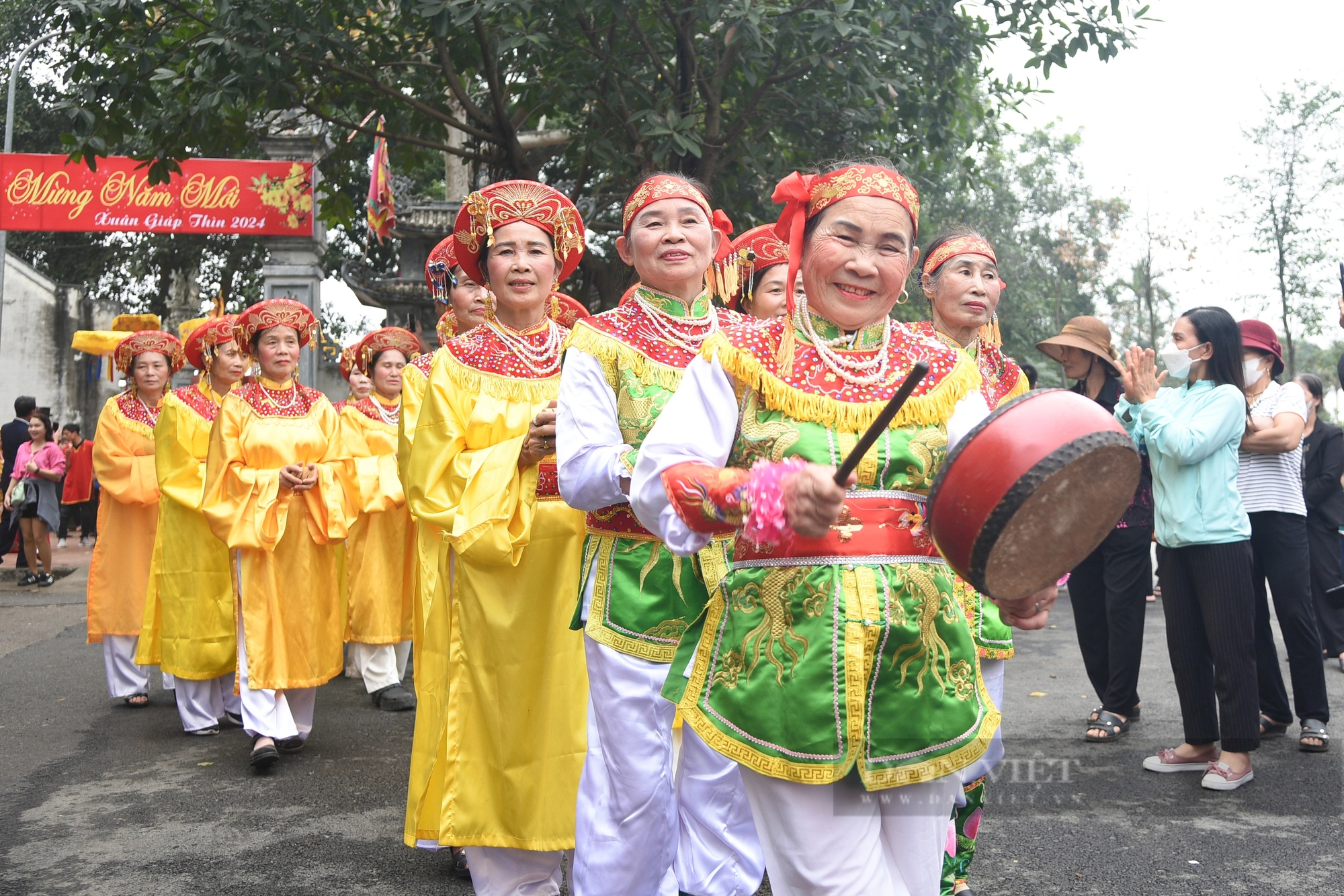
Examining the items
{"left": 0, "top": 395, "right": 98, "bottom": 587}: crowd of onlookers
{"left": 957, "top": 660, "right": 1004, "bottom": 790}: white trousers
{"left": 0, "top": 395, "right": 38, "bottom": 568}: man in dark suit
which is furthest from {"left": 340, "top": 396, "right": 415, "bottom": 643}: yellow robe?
{"left": 0, "top": 395, "right": 38, "bottom": 568}: man in dark suit

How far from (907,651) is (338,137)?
368 inches

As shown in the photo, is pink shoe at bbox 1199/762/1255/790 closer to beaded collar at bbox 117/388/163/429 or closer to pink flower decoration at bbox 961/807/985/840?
pink flower decoration at bbox 961/807/985/840

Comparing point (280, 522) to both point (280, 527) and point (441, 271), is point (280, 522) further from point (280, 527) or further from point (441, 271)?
point (441, 271)

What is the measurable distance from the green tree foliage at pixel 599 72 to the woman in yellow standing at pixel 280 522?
224 cm

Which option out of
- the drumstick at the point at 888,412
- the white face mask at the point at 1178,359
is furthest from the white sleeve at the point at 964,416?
the white face mask at the point at 1178,359

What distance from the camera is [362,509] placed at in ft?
21.5

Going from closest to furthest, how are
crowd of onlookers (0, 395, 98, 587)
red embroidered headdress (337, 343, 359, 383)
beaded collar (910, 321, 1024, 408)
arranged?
beaded collar (910, 321, 1024, 408) < red embroidered headdress (337, 343, 359, 383) < crowd of onlookers (0, 395, 98, 587)

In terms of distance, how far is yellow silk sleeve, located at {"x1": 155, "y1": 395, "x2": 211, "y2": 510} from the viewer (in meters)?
6.31

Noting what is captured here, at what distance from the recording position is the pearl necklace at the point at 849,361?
2.33 m

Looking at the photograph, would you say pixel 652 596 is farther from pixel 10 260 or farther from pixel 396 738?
pixel 10 260

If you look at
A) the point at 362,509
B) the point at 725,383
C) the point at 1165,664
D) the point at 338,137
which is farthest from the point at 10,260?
the point at 725,383

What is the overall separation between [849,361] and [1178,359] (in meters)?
3.34

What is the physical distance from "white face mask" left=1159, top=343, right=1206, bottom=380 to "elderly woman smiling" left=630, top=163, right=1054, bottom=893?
3.14m

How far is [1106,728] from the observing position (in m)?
5.85
